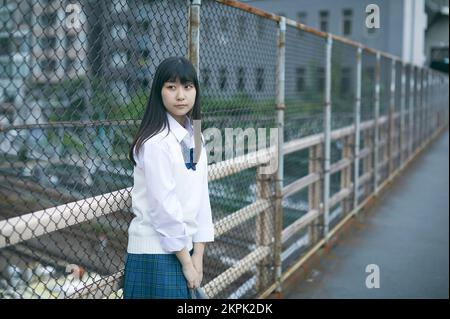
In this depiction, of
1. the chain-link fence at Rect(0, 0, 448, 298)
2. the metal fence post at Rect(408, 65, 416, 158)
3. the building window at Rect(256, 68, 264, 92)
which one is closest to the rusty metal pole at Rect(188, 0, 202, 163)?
the chain-link fence at Rect(0, 0, 448, 298)

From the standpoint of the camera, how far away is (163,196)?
7.21ft

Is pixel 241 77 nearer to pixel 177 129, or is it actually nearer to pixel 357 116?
pixel 177 129

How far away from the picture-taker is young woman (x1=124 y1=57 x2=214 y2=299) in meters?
2.23

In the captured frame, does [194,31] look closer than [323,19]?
Yes

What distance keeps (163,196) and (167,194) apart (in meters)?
0.02

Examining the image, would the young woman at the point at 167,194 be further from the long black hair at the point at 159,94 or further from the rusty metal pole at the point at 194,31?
the rusty metal pole at the point at 194,31

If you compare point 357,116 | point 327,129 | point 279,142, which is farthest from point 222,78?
point 357,116

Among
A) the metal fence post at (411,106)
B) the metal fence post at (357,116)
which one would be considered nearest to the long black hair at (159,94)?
the metal fence post at (357,116)

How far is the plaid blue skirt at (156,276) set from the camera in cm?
237

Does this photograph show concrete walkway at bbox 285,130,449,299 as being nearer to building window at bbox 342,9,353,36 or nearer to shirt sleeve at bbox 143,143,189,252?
shirt sleeve at bbox 143,143,189,252

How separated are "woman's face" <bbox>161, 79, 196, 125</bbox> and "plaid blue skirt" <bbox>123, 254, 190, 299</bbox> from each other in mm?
601

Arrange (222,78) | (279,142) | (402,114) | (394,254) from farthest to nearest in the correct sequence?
(402,114), (394,254), (279,142), (222,78)

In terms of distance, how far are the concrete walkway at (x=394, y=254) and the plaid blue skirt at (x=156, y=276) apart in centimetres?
246
